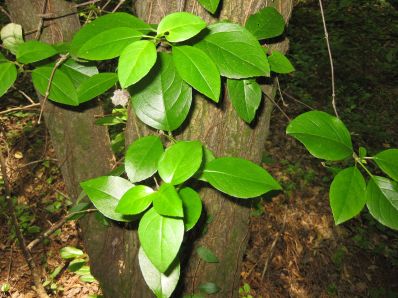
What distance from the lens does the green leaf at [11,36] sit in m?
0.97

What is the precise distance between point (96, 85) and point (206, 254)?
735 millimetres

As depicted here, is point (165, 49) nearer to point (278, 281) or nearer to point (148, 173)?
point (148, 173)

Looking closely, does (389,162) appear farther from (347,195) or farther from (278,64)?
(278,64)

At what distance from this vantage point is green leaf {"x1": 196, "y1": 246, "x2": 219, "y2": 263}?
1193 millimetres

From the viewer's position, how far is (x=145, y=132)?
0.98m

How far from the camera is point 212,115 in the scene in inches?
37.7

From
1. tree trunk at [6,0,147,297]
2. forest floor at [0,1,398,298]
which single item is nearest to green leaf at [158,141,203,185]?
tree trunk at [6,0,147,297]

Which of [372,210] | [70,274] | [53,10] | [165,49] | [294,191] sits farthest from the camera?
[294,191]

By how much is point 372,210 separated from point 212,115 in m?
0.49

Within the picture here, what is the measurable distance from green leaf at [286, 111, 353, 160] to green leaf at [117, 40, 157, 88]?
345mm

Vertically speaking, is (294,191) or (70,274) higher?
(294,191)

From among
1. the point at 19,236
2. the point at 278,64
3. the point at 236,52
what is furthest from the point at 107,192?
the point at 19,236

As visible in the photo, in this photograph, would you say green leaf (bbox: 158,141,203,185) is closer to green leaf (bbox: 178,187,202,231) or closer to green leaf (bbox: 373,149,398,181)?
green leaf (bbox: 178,187,202,231)

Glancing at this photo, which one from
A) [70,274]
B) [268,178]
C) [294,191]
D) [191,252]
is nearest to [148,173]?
[268,178]
